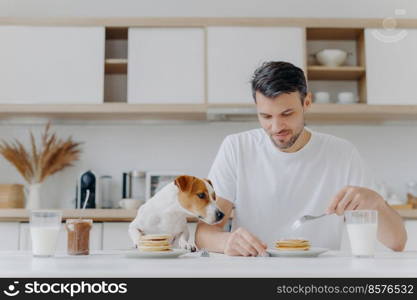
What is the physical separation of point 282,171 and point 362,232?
73 cm

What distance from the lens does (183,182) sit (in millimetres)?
1623

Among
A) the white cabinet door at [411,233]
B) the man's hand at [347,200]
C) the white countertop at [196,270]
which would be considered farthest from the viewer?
the white cabinet door at [411,233]

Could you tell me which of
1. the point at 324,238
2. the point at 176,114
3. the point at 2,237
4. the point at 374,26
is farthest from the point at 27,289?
the point at 374,26

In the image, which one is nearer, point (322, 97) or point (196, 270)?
point (196, 270)

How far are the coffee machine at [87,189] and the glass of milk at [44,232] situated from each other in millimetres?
2238

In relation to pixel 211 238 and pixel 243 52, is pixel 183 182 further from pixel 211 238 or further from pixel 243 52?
pixel 243 52

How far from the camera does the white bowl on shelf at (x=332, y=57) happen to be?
3.75m

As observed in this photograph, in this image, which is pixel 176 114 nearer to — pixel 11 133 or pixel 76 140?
pixel 76 140

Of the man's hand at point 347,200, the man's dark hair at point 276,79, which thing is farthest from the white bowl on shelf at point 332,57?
the man's hand at point 347,200

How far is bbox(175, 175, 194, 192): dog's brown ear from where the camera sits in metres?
1.61

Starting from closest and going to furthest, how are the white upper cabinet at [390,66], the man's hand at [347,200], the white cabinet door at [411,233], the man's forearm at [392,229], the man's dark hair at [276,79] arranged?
the man's hand at [347,200] < the man's forearm at [392,229] < the man's dark hair at [276,79] < the white cabinet door at [411,233] < the white upper cabinet at [390,66]

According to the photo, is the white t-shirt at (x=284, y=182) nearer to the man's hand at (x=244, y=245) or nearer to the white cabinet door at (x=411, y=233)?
the man's hand at (x=244, y=245)

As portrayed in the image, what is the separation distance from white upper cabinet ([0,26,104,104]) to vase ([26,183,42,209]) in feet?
1.80

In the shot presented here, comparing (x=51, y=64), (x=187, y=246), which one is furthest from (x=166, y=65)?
(x=187, y=246)
